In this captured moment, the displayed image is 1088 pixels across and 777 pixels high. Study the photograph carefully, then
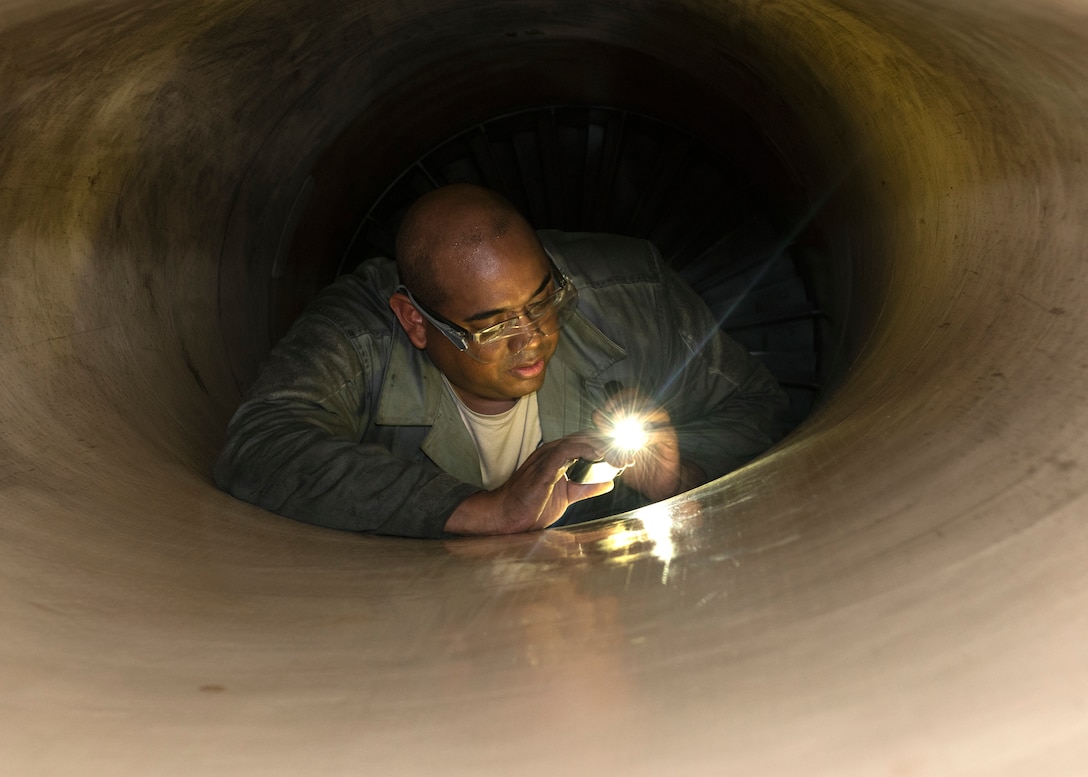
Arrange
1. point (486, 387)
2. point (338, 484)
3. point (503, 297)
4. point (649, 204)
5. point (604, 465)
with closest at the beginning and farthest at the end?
1. point (604, 465)
2. point (338, 484)
3. point (503, 297)
4. point (486, 387)
5. point (649, 204)

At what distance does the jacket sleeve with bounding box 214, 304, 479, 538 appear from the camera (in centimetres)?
167

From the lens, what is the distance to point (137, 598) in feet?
3.25

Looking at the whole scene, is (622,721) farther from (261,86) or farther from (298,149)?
(298,149)

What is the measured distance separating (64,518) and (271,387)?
83 cm

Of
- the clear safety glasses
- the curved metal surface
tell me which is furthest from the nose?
the curved metal surface

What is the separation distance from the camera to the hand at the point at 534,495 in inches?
62.1

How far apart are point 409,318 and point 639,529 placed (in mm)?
978

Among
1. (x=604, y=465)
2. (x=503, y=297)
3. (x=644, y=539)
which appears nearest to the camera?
(x=644, y=539)

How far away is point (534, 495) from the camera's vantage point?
1574mm

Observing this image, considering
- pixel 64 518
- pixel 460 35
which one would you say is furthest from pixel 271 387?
pixel 460 35

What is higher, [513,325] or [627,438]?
[513,325]

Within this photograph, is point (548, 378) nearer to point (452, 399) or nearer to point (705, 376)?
point (452, 399)

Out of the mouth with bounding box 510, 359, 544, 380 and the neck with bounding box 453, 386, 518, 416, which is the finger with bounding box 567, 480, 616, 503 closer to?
the mouth with bounding box 510, 359, 544, 380

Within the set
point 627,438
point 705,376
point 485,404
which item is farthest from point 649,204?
point 627,438
